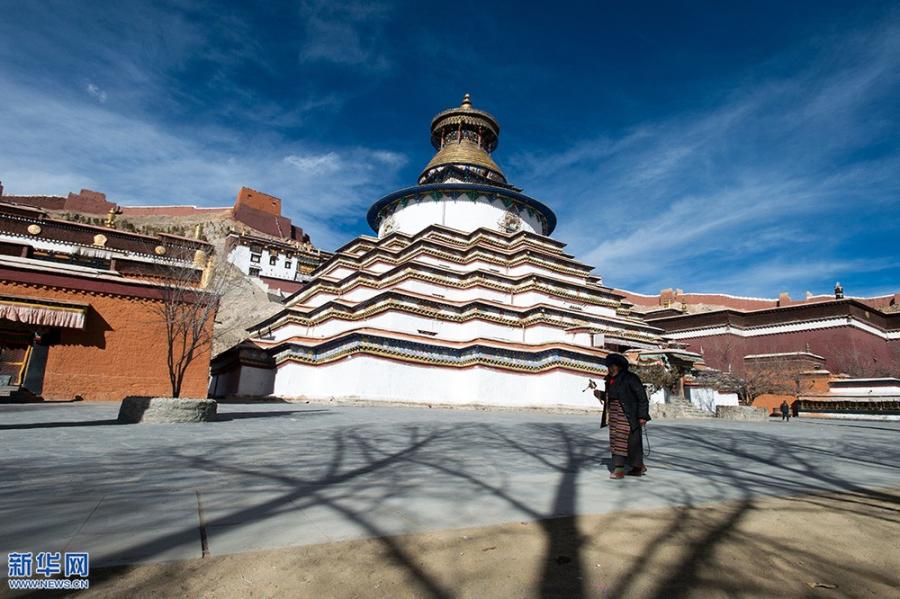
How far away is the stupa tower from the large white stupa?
0.32ft

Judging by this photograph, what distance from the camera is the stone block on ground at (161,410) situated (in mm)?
9359

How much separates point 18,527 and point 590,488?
439cm

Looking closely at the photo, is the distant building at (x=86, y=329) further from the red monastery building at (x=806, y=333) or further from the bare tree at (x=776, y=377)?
the red monastery building at (x=806, y=333)

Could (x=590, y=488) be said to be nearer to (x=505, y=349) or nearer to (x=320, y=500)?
(x=320, y=500)

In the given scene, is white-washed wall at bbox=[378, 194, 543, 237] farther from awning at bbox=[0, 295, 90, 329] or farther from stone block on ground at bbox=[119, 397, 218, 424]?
stone block on ground at bbox=[119, 397, 218, 424]

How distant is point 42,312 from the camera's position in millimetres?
14141

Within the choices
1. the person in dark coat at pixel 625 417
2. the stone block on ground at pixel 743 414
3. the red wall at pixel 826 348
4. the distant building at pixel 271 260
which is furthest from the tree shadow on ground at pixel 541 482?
the distant building at pixel 271 260

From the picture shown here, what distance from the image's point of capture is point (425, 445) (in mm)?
7477

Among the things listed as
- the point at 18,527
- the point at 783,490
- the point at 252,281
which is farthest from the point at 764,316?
the point at 252,281

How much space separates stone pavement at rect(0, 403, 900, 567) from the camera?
9.72ft

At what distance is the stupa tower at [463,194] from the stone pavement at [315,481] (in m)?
23.1

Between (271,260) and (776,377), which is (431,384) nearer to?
(776,377)

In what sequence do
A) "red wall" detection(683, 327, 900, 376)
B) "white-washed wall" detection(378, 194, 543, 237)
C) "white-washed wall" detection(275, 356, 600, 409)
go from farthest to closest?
1. "red wall" detection(683, 327, 900, 376)
2. "white-washed wall" detection(378, 194, 543, 237)
3. "white-washed wall" detection(275, 356, 600, 409)

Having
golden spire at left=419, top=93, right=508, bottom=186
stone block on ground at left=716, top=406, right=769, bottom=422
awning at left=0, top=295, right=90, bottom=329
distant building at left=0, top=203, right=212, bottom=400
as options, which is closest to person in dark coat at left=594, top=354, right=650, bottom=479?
distant building at left=0, top=203, right=212, bottom=400
